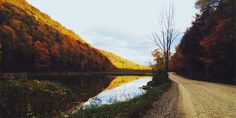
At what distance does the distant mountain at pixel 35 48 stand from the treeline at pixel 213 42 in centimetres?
6734

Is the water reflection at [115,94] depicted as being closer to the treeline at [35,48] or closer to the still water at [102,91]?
the still water at [102,91]

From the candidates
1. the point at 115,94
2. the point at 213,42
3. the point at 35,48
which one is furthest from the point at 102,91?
the point at 35,48

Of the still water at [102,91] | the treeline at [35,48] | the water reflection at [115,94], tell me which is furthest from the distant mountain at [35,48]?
the water reflection at [115,94]

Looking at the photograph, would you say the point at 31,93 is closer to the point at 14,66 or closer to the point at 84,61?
the point at 14,66

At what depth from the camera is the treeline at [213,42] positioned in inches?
1443

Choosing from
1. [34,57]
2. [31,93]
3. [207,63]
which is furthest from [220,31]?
[34,57]

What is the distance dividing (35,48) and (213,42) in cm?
9639

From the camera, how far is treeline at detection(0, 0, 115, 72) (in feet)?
359

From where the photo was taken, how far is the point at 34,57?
11825 cm

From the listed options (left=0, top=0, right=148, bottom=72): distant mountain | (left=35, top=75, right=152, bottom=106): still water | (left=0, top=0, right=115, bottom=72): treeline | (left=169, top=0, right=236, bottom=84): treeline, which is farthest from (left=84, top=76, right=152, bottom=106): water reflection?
(left=0, top=0, right=115, bottom=72): treeline

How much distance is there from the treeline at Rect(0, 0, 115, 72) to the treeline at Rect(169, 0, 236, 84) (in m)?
68.8

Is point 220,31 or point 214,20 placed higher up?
point 214,20

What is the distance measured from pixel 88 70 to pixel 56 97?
13444 centimetres

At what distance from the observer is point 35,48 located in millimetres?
123625
